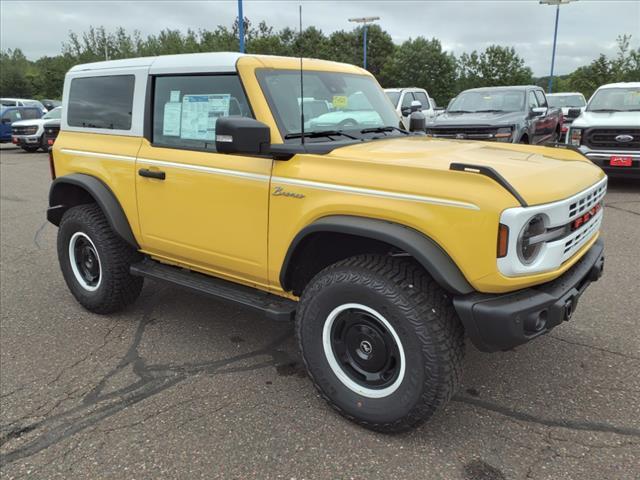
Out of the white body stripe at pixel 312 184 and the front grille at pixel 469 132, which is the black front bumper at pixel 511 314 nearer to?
the white body stripe at pixel 312 184

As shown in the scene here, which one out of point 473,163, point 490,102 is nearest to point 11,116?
point 490,102

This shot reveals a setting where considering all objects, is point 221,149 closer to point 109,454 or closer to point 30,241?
point 109,454

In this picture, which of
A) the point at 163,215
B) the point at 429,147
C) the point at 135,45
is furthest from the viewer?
the point at 135,45

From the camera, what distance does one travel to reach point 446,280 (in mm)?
2359

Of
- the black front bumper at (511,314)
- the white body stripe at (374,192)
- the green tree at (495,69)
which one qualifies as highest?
the green tree at (495,69)

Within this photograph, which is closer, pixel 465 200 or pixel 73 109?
pixel 465 200

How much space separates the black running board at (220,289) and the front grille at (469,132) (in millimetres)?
7207

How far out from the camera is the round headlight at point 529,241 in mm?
2344

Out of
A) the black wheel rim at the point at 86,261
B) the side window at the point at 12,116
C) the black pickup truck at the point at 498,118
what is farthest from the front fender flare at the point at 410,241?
the side window at the point at 12,116

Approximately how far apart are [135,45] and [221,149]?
42.9m

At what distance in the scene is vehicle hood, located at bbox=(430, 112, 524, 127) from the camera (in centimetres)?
970

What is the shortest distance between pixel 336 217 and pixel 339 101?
1133 millimetres

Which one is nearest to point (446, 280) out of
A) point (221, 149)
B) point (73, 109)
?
point (221, 149)

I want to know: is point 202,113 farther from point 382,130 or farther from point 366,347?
point 366,347
